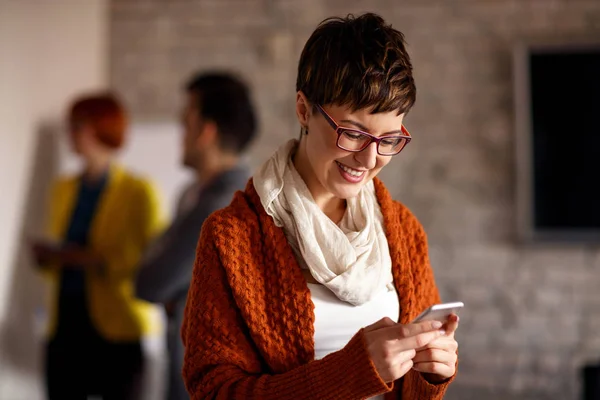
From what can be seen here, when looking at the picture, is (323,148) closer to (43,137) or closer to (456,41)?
(456,41)

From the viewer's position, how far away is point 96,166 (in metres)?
2.92

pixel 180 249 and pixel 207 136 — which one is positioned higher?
pixel 207 136

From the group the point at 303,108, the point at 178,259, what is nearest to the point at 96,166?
the point at 178,259

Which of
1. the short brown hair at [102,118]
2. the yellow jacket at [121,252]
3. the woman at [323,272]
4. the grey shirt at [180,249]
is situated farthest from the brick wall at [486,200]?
the woman at [323,272]

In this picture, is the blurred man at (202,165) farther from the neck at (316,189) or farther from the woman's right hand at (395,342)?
the woman's right hand at (395,342)

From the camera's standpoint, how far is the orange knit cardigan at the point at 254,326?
1164 mm

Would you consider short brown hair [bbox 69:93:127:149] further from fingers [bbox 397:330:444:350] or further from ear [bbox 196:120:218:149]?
fingers [bbox 397:330:444:350]

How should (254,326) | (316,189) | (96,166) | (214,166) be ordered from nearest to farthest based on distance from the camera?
(254,326) → (316,189) → (214,166) → (96,166)

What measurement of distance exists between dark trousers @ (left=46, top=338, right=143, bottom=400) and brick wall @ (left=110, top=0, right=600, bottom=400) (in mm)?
1466

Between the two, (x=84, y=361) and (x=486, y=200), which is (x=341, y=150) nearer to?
(x=84, y=361)

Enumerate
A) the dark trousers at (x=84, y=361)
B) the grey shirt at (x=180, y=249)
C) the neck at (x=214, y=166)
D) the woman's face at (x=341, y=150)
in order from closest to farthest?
1. the woman's face at (x=341, y=150)
2. the grey shirt at (x=180, y=249)
3. the neck at (x=214, y=166)
4. the dark trousers at (x=84, y=361)

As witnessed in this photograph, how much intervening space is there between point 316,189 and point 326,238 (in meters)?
0.10

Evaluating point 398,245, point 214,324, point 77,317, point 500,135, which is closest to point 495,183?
point 500,135

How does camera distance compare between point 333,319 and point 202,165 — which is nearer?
point 333,319
